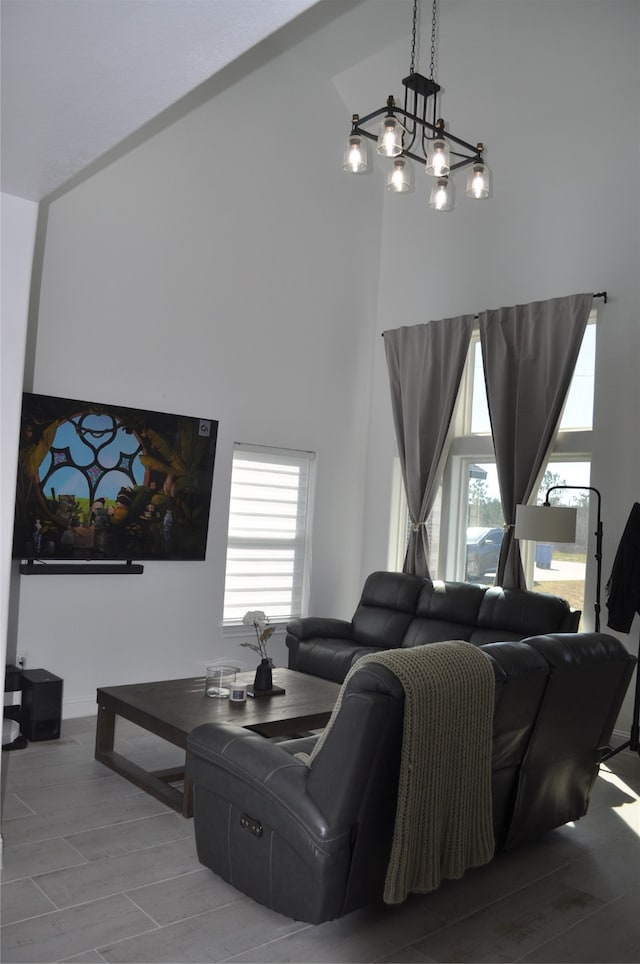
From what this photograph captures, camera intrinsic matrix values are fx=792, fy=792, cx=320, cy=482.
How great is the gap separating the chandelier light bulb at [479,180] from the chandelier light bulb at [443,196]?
13 centimetres

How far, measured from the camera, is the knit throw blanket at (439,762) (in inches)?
106

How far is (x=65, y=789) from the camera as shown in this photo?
4109 mm

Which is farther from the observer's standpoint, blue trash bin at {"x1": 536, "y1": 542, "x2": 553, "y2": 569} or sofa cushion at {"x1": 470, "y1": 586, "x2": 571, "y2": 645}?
blue trash bin at {"x1": 536, "y1": 542, "x2": 553, "y2": 569}

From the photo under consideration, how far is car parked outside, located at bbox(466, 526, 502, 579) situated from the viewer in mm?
6473

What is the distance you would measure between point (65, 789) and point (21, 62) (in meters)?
3.40

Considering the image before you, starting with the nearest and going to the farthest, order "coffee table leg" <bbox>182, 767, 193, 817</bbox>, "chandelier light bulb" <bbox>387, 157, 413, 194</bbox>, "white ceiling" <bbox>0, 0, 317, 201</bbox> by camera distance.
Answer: "white ceiling" <bbox>0, 0, 317, 201</bbox> < "coffee table leg" <bbox>182, 767, 193, 817</bbox> < "chandelier light bulb" <bbox>387, 157, 413, 194</bbox>

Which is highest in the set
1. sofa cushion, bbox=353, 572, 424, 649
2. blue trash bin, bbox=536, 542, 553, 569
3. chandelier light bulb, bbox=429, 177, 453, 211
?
chandelier light bulb, bbox=429, 177, 453, 211

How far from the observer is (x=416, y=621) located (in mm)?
6238

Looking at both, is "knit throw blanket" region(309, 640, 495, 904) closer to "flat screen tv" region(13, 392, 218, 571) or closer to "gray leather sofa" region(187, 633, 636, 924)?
"gray leather sofa" region(187, 633, 636, 924)

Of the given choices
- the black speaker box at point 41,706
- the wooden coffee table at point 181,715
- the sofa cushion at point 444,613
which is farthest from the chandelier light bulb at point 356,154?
the black speaker box at point 41,706

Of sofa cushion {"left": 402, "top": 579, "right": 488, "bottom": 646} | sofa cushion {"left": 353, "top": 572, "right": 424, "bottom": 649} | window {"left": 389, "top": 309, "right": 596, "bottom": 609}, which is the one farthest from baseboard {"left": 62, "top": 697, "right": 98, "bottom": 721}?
window {"left": 389, "top": 309, "right": 596, "bottom": 609}

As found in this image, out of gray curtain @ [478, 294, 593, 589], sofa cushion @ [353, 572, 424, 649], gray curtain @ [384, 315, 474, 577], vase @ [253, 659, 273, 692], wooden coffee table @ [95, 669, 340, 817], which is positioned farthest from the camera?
gray curtain @ [384, 315, 474, 577]

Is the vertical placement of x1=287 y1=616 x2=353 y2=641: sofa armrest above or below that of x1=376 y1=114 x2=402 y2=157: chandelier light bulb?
below

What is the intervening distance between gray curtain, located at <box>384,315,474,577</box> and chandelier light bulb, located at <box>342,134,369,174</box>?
2454mm
